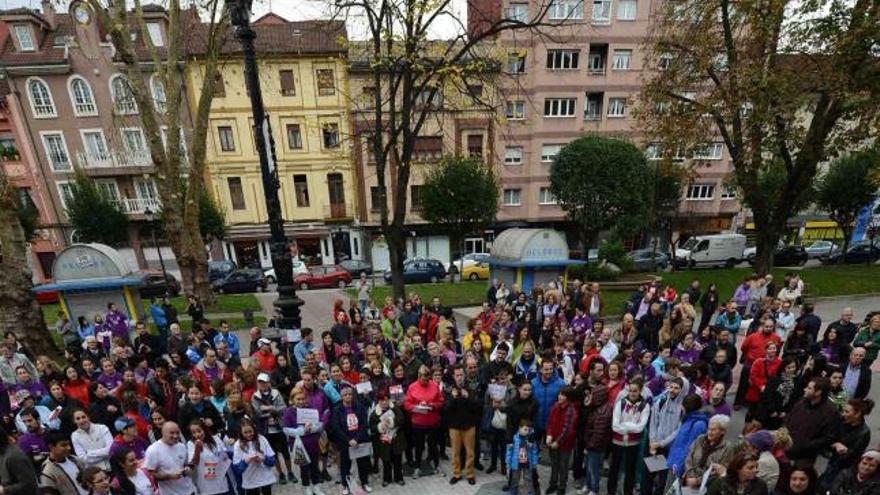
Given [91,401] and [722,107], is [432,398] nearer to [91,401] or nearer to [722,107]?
[91,401]

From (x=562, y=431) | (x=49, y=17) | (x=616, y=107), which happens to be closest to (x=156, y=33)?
(x=49, y=17)

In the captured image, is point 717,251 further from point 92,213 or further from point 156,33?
point 92,213

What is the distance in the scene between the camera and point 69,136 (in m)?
24.2

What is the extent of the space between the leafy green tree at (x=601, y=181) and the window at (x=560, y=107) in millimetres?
7523

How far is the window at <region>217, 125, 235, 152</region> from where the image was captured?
2502cm

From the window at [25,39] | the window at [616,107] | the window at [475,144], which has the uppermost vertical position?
the window at [25,39]

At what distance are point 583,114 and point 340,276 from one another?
18597mm

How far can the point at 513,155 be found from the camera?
27.2 m

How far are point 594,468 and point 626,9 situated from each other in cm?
2802

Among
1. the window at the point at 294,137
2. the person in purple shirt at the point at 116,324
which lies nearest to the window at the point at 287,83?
the window at the point at 294,137

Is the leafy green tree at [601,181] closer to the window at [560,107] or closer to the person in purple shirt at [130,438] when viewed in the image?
the window at [560,107]

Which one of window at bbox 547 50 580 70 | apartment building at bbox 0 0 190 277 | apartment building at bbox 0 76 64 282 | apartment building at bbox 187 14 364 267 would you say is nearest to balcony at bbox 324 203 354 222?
apartment building at bbox 187 14 364 267

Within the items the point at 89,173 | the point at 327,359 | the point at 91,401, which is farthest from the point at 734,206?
the point at 89,173

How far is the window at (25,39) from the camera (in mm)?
23016
